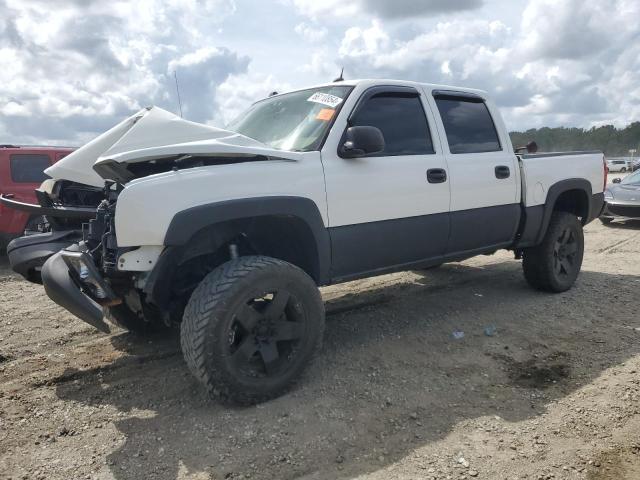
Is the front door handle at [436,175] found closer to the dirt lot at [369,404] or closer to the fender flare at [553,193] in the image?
the dirt lot at [369,404]

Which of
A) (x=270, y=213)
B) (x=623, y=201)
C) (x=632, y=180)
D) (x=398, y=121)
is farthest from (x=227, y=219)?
(x=632, y=180)

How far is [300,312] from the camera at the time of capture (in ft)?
10.4

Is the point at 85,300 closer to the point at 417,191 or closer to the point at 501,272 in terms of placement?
the point at 417,191

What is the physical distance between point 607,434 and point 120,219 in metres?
2.95

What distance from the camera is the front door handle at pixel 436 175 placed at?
3930mm

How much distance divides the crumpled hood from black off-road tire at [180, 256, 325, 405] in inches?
27.8

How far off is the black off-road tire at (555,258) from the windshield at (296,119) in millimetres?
2818

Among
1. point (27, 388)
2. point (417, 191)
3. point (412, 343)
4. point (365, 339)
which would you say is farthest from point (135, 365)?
point (417, 191)

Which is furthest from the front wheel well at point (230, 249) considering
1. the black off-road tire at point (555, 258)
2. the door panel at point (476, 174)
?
the black off-road tire at point (555, 258)

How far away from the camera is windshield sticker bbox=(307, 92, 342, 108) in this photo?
3674 mm

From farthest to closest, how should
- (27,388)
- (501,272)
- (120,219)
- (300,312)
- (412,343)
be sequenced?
(501,272)
(412,343)
(27,388)
(300,312)
(120,219)

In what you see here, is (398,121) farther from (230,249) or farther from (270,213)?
(230,249)

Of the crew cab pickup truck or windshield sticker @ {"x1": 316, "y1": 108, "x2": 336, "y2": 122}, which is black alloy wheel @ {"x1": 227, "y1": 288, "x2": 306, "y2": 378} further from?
windshield sticker @ {"x1": 316, "y1": 108, "x2": 336, "y2": 122}

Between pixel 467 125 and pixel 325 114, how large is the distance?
5.08ft
